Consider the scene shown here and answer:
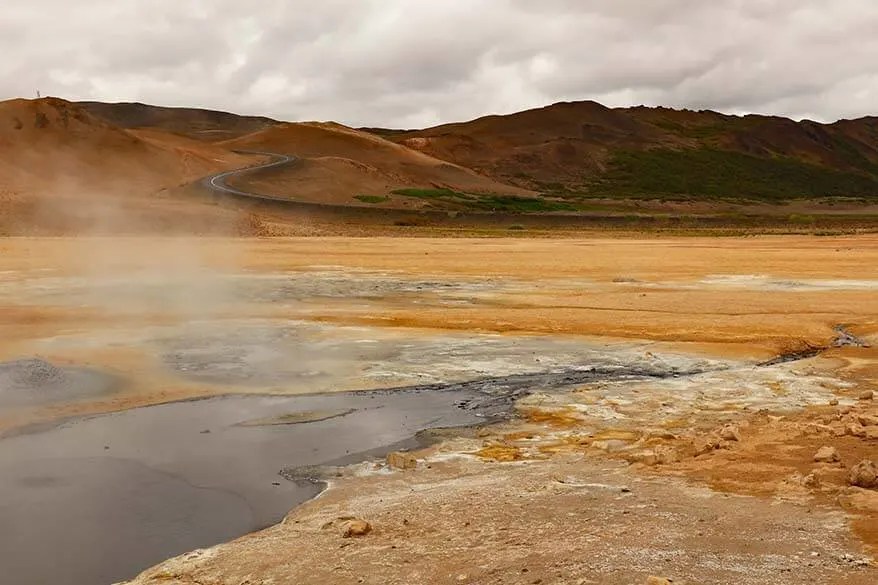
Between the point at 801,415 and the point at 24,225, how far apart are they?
62684 millimetres

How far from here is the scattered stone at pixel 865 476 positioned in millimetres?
8602

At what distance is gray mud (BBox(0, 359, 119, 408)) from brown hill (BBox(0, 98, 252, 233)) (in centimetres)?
5356

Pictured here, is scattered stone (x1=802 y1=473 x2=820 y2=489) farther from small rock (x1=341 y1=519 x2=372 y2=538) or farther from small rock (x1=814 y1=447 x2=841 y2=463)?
small rock (x1=341 y1=519 x2=372 y2=538)

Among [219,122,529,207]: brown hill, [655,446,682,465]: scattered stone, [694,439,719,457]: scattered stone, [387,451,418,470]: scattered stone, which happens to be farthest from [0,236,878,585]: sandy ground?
[219,122,529,207]: brown hill

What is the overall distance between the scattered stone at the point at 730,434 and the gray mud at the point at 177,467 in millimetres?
3595

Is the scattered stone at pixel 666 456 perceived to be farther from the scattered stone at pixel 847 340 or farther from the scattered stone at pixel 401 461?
the scattered stone at pixel 847 340

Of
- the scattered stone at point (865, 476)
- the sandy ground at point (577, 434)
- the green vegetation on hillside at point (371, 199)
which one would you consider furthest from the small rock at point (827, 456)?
the green vegetation on hillside at point (371, 199)

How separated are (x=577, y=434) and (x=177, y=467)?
534cm

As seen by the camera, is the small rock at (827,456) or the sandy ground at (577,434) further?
the small rock at (827,456)

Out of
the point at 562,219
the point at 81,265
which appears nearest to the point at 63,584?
the point at 81,265

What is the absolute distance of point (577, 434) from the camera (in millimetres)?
12227

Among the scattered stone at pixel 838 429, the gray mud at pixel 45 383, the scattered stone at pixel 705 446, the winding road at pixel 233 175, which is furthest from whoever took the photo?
the winding road at pixel 233 175

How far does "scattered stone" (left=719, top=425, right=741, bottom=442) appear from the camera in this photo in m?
10.9

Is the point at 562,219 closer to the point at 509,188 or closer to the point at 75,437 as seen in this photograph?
the point at 509,188
